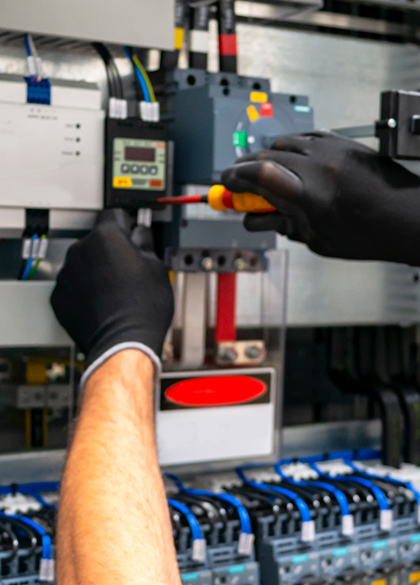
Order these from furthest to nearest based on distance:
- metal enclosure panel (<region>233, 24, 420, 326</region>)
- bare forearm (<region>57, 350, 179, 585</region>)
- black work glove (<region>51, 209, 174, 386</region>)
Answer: metal enclosure panel (<region>233, 24, 420, 326</region>), black work glove (<region>51, 209, 174, 386</region>), bare forearm (<region>57, 350, 179, 585</region>)

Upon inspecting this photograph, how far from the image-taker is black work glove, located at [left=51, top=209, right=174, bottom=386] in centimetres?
158

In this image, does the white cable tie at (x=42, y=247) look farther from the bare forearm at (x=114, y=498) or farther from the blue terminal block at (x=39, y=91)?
the bare forearm at (x=114, y=498)

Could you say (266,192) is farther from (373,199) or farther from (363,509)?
(363,509)

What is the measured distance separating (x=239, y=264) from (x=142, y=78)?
475mm

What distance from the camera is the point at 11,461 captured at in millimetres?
2049

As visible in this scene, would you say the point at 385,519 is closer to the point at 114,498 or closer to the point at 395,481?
the point at 395,481

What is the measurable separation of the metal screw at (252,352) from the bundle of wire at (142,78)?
2.05 ft

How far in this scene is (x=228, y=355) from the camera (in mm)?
1950

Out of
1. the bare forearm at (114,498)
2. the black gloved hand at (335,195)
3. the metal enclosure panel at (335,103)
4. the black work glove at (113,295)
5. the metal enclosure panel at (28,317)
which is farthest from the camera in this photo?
the metal enclosure panel at (335,103)

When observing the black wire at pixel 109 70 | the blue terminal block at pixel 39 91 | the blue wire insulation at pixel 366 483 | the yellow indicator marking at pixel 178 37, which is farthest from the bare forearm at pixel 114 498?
the yellow indicator marking at pixel 178 37

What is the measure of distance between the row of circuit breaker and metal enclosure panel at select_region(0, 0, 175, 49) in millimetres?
1011

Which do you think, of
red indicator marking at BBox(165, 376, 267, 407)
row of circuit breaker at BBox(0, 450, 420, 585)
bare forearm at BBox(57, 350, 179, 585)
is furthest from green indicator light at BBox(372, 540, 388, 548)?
bare forearm at BBox(57, 350, 179, 585)

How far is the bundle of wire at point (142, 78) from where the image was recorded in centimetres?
184

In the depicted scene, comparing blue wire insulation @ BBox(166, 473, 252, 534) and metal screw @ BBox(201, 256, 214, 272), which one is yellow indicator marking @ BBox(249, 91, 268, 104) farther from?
blue wire insulation @ BBox(166, 473, 252, 534)
